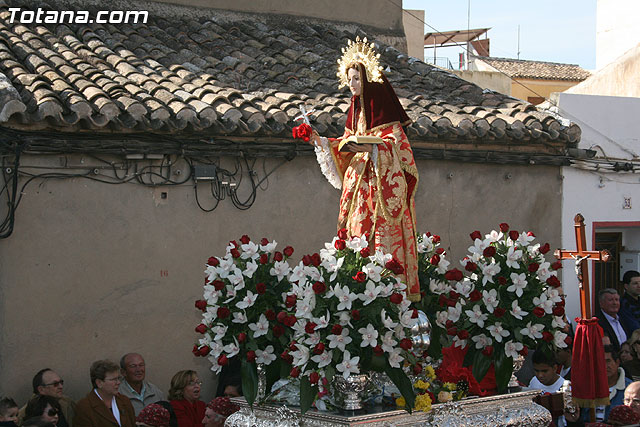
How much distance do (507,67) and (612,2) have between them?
7.57m

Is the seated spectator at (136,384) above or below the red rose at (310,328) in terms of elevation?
below

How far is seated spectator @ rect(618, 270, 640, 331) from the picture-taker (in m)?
10.8

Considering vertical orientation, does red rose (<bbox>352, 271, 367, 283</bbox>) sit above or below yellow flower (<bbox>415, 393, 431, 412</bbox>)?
above

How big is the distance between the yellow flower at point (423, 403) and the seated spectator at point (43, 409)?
2538mm

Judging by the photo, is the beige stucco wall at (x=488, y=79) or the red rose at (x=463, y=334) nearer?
the red rose at (x=463, y=334)

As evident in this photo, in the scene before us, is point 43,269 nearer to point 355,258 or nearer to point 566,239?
point 355,258

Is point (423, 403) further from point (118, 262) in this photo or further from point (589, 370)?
point (118, 262)

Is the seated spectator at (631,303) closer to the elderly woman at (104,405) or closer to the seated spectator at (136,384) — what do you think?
the seated spectator at (136,384)

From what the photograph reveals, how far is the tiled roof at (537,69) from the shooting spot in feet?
85.7

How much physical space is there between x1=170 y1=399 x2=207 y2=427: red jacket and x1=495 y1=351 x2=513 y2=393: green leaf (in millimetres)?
2340

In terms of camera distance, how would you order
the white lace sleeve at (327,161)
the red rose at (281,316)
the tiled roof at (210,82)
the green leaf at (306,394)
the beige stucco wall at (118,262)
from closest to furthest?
the green leaf at (306,394)
the red rose at (281,316)
the white lace sleeve at (327,161)
the beige stucco wall at (118,262)
the tiled roof at (210,82)

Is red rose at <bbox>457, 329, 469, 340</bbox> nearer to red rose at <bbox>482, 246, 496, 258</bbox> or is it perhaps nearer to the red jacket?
red rose at <bbox>482, 246, 496, 258</bbox>

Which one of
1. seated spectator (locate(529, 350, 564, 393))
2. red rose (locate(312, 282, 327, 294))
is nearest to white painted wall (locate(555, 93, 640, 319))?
seated spectator (locate(529, 350, 564, 393))

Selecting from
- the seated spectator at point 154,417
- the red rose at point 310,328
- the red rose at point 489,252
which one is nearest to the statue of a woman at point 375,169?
the red rose at point 489,252
